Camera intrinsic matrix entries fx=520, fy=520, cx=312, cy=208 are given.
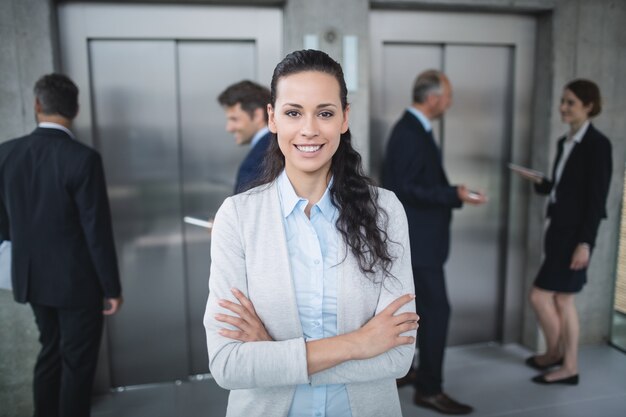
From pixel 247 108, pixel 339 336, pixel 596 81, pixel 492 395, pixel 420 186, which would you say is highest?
pixel 596 81

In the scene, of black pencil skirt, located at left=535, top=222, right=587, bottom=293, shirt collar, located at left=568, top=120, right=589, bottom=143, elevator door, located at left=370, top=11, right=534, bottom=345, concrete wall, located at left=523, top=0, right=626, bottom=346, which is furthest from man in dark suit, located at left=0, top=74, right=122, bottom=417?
concrete wall, located at left=523, top=0, right=626, bottom=346

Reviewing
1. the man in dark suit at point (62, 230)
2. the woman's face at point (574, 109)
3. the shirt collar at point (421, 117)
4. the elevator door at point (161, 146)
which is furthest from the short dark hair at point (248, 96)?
the woman's face at point (574, 109)

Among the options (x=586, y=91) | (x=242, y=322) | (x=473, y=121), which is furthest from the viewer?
(x=473, y=121)

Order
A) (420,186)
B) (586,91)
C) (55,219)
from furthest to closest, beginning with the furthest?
(586,91) < (420,186) < (55,219)

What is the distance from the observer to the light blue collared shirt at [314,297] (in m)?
1.50

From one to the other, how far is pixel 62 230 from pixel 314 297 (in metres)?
1.76

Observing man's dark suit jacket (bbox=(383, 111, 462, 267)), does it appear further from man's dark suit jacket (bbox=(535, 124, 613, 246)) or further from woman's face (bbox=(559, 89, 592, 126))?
woman's face (bbox=(559, 89, 592, 126))

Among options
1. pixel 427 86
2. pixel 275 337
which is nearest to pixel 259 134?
pixel 427 86

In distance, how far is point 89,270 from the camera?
2.76 m

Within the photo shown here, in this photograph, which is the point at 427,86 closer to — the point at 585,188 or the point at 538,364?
the point at 585,188

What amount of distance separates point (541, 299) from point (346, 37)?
7.55 ft

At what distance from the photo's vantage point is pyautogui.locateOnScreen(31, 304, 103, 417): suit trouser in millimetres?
2768

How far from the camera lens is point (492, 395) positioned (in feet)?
11.5

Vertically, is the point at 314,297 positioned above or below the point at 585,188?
below
